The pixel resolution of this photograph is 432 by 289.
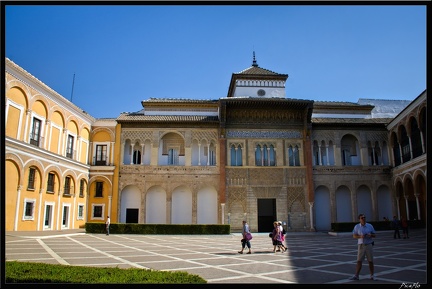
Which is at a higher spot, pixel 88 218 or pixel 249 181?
pixel 249 181

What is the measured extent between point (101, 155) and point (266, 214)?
1551 centimetres

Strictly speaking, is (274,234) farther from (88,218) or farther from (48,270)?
(88,218)

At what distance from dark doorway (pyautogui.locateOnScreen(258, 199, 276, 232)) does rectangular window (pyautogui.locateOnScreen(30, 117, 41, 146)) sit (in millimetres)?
17935

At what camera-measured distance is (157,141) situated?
95.4 ft

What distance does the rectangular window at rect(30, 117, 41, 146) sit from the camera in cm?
2286

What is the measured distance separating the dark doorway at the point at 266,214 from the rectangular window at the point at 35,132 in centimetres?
1794

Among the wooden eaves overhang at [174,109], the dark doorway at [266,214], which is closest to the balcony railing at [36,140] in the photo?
the wooden eaves overhang at [174,109]

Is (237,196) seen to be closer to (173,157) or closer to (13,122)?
(173,157)

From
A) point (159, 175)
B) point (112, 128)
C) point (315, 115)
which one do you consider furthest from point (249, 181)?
point (112, 128)

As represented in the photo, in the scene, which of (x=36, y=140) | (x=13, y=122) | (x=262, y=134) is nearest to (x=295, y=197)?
(x=262, y=134)

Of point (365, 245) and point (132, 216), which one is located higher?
point (132, 216)

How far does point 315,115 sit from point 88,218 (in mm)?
22565

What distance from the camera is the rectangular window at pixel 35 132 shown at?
22859mm

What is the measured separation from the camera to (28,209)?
73.5ft
